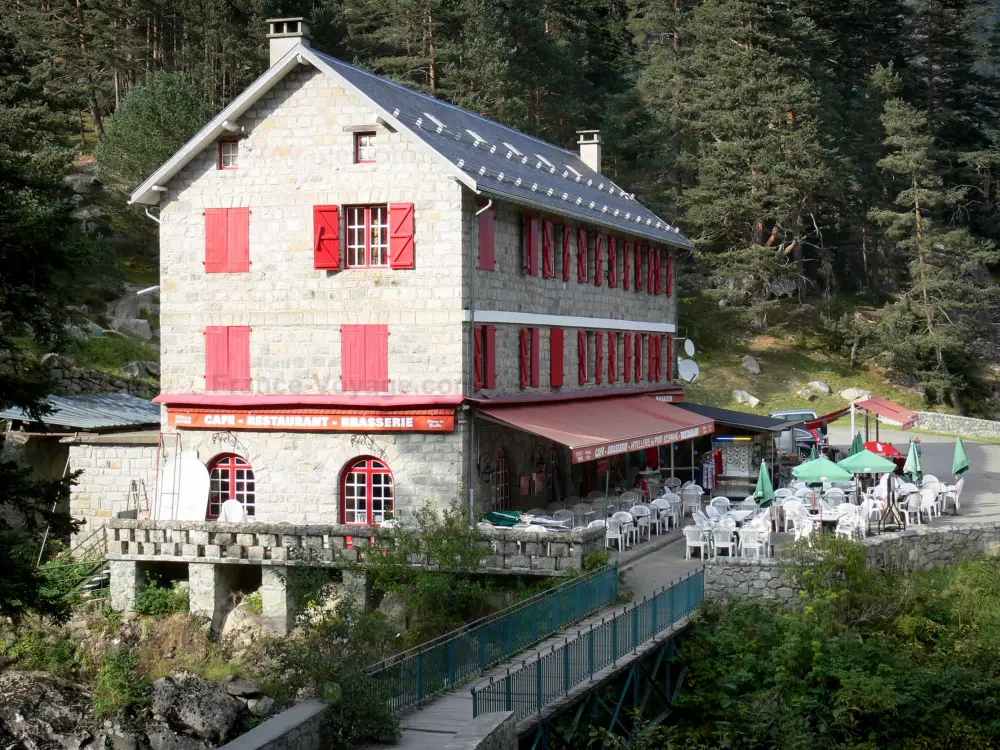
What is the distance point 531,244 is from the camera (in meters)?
27.9

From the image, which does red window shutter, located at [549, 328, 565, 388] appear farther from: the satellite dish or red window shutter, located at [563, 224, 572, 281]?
the satellite dish

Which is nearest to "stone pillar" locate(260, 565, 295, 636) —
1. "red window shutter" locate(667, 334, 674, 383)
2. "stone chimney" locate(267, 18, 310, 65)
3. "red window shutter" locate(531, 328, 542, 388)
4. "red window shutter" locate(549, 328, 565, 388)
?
"red window shutter" locate(531, 328, 542, 388)

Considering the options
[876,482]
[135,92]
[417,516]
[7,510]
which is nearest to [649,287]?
[876,482]

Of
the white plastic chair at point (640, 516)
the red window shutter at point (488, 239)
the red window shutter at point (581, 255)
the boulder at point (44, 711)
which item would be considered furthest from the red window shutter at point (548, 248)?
the boulder at point (44, 711)

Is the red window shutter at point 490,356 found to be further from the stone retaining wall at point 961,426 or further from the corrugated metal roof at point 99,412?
the stone retaining wall at point 961,426

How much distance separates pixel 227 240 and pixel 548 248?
7.01m

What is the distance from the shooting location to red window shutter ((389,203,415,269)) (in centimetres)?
2514

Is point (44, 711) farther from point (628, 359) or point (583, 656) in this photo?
point (628, 359)

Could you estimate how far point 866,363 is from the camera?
54.7 meters

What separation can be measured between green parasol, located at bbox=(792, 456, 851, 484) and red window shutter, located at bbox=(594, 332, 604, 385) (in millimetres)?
6097

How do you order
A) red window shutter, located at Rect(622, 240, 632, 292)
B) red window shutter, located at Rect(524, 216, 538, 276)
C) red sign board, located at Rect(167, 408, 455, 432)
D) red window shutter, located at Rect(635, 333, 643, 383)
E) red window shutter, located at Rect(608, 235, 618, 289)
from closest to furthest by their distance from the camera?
red sign board, located at Rect(167, 408, 455, 432), red window shutter, located at Rect(524, 216, 538, 276), red window shutter, located at Rect(608, 235, 618, 289), red window shutter, located at Rect(622, 240, 632, 292), red window shutter, located at Rect(635, 333, 643, 383)

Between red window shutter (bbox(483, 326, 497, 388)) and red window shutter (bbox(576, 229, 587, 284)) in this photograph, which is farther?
red window shutter (bbox(576, 229, 587, 284))

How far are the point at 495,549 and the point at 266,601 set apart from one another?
15.0 ft

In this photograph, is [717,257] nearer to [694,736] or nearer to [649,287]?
[649,287]
